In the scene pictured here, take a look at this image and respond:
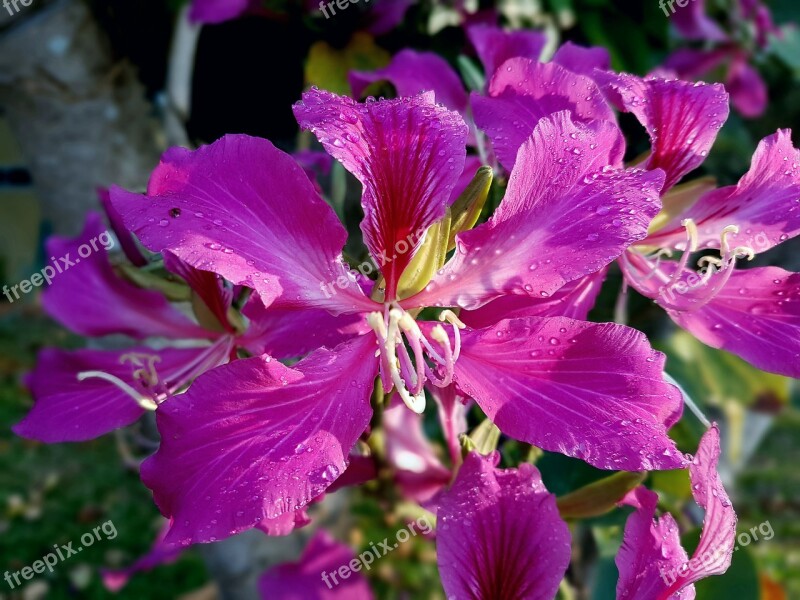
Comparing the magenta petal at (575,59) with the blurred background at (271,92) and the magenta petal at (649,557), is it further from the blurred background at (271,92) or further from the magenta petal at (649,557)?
the magenta petal at (649,557)

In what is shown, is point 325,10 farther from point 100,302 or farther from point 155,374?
point 155,374

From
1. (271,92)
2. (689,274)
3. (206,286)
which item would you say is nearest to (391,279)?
(206,286)

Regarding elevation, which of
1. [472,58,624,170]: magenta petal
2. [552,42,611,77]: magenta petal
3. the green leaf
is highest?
[472,58,624,170]: magenta petal

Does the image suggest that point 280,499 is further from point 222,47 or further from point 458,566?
point 222,47

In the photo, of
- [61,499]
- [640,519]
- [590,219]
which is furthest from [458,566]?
[61,499]

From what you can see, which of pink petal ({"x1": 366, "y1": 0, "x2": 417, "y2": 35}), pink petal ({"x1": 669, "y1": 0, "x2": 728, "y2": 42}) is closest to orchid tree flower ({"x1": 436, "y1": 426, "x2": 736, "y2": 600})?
pink petal ({"x1": 366, "y1": 0, "x2": 417, "y2": 35})

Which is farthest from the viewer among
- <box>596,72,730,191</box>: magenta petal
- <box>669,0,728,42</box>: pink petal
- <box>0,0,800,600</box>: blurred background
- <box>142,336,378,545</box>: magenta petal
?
<box>669,0,728,42</box>: pink petal

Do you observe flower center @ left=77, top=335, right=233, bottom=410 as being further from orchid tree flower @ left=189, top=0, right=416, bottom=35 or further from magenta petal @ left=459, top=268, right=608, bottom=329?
orchid tree flower @ left=189, top=0, right=416, bottom=35

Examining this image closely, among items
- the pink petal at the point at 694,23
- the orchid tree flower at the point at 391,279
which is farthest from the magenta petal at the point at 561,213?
the pink petal at the point at 694,23
